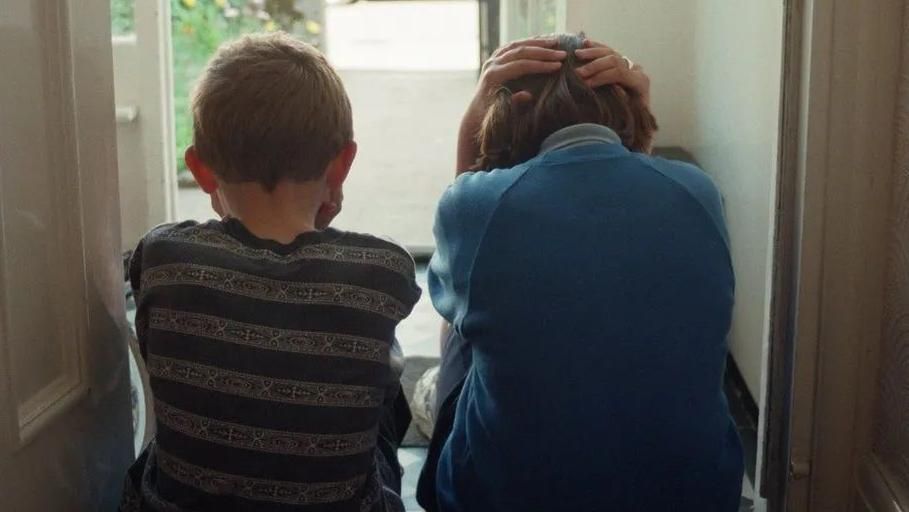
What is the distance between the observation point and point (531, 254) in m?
1.15

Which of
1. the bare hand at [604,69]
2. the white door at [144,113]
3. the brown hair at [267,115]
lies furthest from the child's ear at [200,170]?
the white door at [144,113]

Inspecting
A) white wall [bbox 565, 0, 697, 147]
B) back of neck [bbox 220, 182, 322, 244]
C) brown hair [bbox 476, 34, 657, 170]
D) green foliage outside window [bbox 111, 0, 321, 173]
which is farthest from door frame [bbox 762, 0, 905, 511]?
green foliage outside window [bbox 111, 0, 321, 173]

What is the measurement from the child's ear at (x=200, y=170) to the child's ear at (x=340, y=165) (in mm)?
124

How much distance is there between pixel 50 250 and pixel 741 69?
6.00 feet

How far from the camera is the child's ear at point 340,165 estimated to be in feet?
4.07

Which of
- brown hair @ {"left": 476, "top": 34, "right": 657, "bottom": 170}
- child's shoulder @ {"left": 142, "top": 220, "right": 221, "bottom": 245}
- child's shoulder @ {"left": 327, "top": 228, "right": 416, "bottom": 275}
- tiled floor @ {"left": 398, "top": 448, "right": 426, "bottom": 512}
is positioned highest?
brown hair @ {"left": 476, "top": 34, "right": 657, "bottom": 170}

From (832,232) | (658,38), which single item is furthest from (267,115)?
(658,38)

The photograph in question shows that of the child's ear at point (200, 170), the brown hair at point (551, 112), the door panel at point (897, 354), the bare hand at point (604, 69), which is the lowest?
the door panel at point (897, 354)

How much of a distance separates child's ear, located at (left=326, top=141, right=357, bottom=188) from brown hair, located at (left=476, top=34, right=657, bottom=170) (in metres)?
0.17

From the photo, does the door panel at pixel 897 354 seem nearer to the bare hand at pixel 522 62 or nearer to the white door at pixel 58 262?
the bare hand at pixel 522 62

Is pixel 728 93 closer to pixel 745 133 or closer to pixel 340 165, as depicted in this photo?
pixel 745 133

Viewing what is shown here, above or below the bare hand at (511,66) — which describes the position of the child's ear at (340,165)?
below

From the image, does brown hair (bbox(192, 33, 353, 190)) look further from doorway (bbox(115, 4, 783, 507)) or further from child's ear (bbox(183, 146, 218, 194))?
doorway (bbox(115, 4, 783, 507))

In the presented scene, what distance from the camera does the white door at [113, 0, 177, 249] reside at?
361 cm
